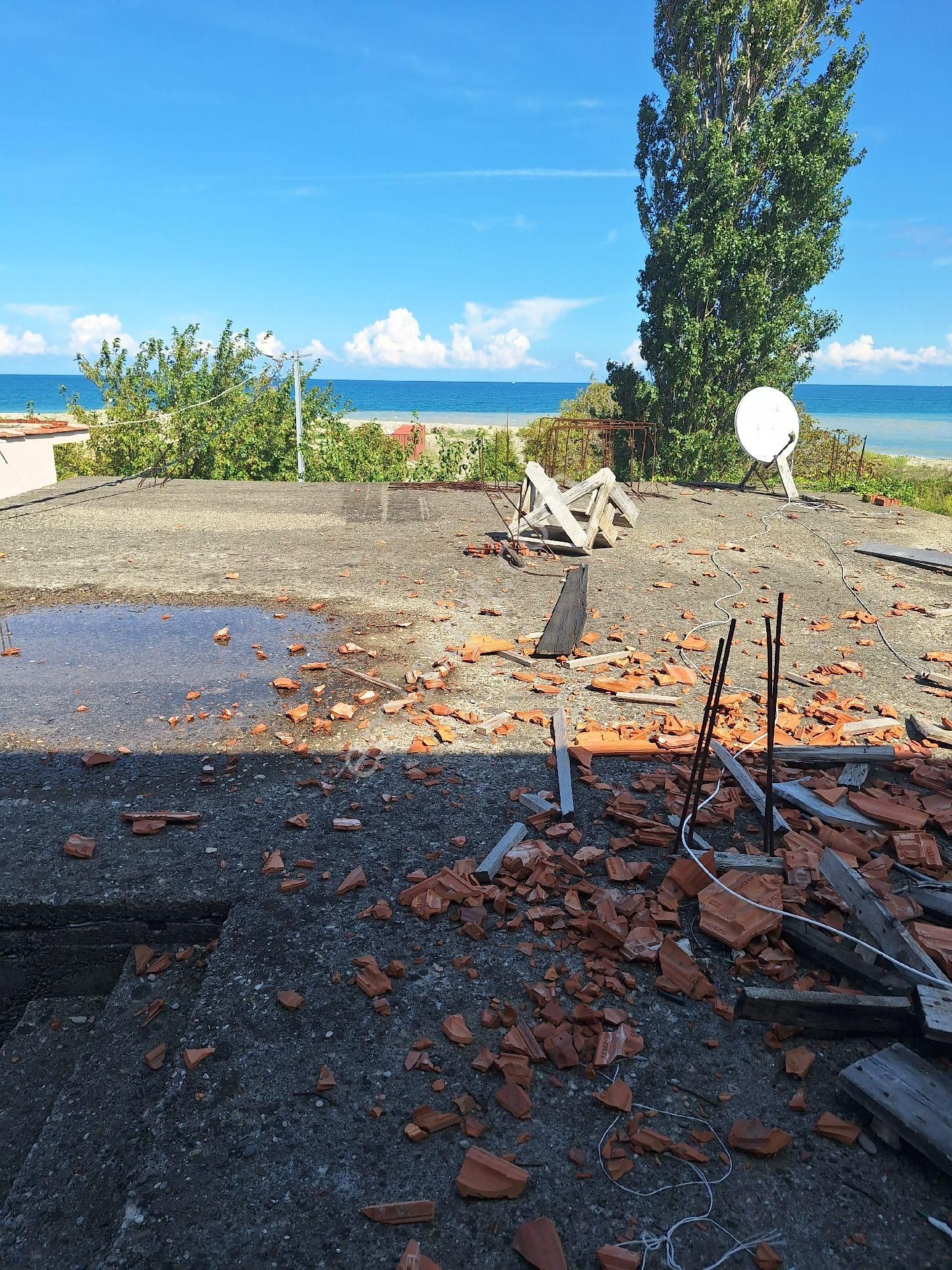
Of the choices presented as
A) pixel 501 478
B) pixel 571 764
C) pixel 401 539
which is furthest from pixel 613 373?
pixel 571 764

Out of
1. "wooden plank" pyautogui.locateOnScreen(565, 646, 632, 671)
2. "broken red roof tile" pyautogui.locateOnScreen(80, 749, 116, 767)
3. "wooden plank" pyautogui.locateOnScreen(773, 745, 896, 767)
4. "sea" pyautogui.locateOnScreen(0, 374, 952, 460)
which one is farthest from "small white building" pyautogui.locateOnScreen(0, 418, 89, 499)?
"sea" pyautogui.locateOnScreen(0, 374, 952, 460)

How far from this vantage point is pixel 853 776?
4547mm

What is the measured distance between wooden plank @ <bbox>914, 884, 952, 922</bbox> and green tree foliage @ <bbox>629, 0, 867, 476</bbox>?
18.4 m

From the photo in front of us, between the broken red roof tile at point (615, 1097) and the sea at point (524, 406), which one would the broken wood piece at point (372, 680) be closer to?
the broken red roof tile at point (615, 1097)

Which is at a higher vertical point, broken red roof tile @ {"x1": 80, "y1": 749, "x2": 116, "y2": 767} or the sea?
the sea

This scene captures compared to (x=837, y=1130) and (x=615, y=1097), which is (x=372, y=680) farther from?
(x=837, y=1130)

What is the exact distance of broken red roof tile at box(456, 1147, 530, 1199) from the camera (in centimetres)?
217

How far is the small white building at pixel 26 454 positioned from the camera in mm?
13234

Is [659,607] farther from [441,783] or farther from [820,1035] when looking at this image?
[820,1035]

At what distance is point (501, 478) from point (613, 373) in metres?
6.77

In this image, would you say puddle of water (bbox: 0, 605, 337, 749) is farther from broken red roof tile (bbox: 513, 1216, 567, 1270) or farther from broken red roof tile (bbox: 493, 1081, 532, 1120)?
broken red roof tile (bbox: 513, 1216, 567, 1270)

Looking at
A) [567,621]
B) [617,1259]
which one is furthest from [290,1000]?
[567,621]

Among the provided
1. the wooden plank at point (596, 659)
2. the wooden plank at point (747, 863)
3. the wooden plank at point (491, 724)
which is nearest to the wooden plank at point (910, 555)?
the wooden plank at point (596, 659)

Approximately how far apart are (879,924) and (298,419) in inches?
663
